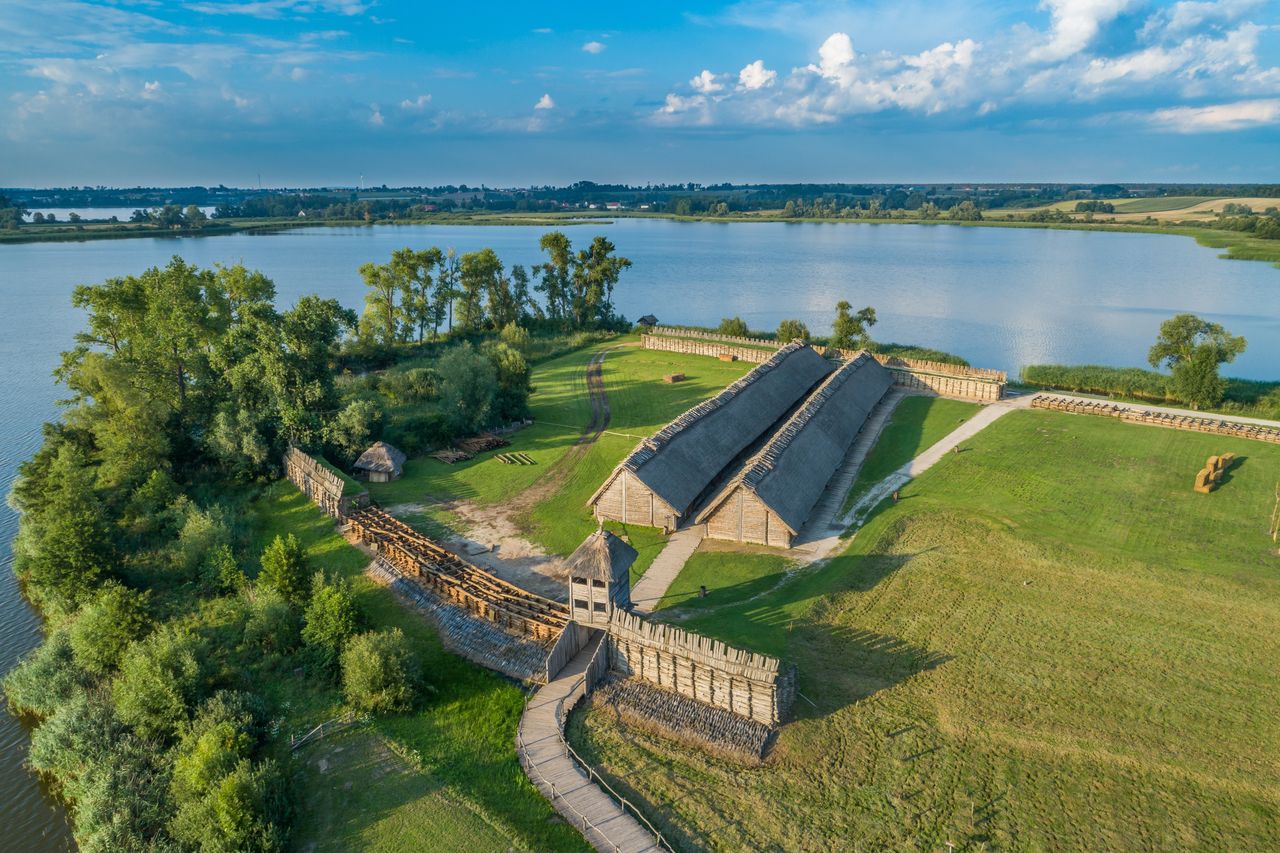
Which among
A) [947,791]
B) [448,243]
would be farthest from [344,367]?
[448,243]

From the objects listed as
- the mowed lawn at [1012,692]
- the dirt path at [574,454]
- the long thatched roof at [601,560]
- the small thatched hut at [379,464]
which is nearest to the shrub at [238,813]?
the mowed lawn at [1012,692]

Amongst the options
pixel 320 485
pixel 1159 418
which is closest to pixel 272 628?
pixel 320 485

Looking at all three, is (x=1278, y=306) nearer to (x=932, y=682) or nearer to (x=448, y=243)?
(x=932, y=682)

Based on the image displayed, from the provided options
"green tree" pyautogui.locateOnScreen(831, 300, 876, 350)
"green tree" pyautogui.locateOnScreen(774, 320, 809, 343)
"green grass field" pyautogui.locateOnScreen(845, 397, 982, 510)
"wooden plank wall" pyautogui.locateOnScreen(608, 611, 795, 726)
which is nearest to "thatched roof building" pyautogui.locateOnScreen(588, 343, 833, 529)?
"green grass field" pyautogui.locateOnScreen(845, 397, 982, 510)

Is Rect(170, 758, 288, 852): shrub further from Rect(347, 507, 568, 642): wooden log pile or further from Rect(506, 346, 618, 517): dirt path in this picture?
Rect(506, 346, 618, 517): dirt path

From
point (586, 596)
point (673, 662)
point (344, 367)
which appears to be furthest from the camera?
point (344, 367)
